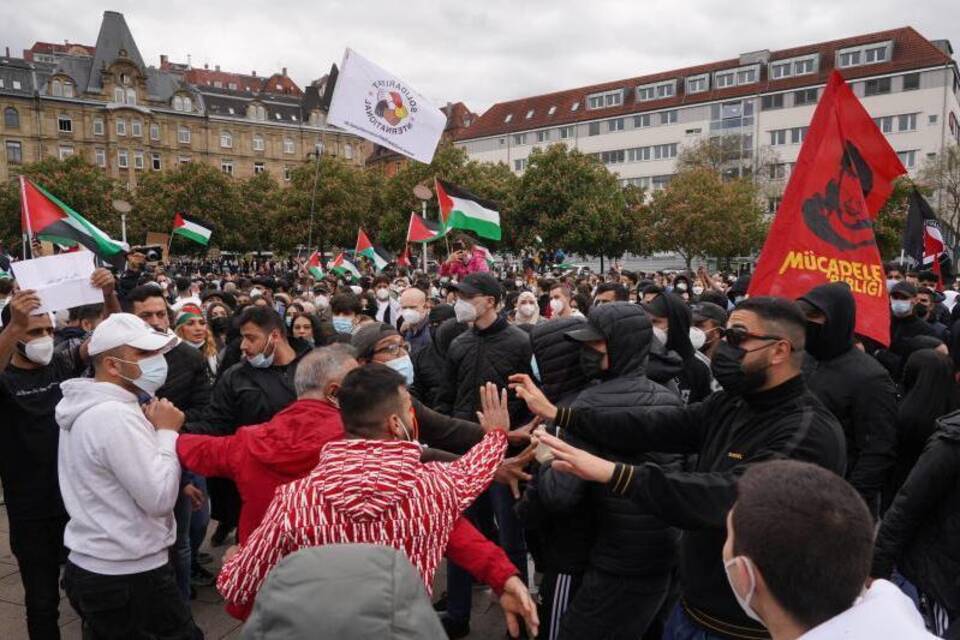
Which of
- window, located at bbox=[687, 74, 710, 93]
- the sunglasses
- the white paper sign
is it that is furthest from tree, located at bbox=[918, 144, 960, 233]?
the white paper sign

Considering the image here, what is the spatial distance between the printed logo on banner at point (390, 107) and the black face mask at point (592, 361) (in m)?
6.43

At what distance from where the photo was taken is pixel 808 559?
1.47m

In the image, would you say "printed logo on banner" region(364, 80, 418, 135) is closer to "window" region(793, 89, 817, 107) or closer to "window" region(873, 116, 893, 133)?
"window" region(873, 116, 893, 133)

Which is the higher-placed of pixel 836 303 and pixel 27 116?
pixel 27 116

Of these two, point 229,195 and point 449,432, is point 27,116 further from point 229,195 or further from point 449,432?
point 449,432

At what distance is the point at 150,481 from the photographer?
9.19 feet

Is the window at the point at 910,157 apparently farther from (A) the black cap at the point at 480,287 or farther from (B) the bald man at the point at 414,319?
(A) the black cap at the point at 480,287

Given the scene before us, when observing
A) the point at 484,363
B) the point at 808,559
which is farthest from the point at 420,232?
the point at 808,559

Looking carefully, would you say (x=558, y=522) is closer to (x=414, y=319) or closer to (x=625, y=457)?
(x=625, y=457)

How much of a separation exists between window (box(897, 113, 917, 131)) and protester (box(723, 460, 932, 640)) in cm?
6303

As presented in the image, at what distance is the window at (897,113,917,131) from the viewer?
53312 mm

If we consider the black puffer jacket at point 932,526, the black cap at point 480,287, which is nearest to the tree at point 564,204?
the black cap at point 480,287

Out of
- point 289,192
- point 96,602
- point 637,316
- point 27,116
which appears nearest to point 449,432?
point 637,316

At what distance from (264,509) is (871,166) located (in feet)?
15.4
